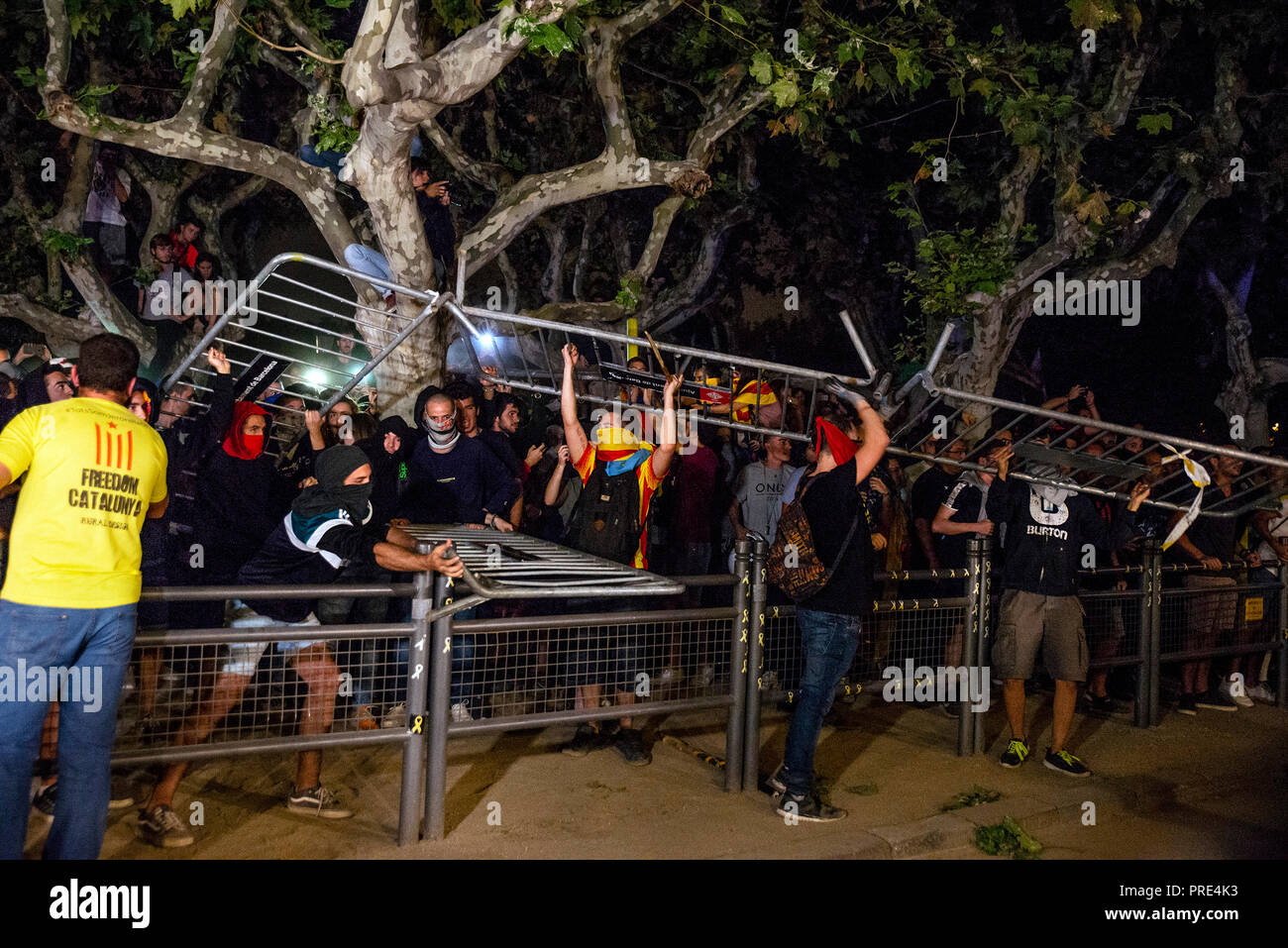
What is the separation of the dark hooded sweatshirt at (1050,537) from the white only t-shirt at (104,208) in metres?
9.72

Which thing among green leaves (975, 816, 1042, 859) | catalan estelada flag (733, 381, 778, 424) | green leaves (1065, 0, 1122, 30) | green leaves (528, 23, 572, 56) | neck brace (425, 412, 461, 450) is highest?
green leaves (1065, 0, 1122, 30)

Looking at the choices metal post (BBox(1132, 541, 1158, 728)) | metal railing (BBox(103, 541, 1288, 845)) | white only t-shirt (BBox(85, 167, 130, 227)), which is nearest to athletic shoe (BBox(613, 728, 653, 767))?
metal railing (BBox(103, 541, 1288, 845))

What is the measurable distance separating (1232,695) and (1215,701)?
18 centimetres

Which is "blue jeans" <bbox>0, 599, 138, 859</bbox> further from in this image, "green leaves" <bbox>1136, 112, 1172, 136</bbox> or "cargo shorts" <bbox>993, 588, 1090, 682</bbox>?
"green leaves" <bbox>1136, 112, 1172, 136</bbox>

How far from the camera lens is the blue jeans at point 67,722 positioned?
3316mm

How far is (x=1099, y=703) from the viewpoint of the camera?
7750 millimetres

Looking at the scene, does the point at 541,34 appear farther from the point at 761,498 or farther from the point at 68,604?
the point at 761,498

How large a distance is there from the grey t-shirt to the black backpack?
212 cm

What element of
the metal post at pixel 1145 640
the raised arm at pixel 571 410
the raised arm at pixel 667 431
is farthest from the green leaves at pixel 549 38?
the metal post at pixel 1145 640

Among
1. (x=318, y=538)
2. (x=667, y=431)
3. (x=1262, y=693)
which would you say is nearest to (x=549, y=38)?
(x=667, y=431)

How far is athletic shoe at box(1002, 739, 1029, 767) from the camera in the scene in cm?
601

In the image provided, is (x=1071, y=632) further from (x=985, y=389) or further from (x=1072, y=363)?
(x=1072, y=363)

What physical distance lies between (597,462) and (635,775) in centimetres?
189

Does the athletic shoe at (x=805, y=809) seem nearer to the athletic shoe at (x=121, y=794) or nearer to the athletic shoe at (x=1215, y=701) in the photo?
the athletic shoe at (x=121, y=794)
